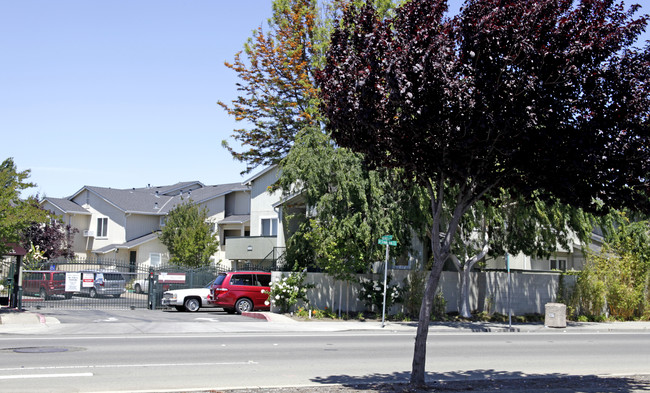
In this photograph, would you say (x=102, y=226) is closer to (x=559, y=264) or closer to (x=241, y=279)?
(x=241, y=279)

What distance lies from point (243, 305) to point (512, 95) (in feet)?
66.7

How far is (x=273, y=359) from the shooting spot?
43.7 ft

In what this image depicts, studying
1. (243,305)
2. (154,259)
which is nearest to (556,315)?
(243,305)

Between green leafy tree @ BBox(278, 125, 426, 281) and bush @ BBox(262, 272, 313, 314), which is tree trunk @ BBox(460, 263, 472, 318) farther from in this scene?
bush @ BBox(262, 272, 313, 314)

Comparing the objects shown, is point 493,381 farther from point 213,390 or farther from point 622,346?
point 622,346

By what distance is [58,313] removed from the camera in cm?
2539

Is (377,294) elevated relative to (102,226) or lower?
lower

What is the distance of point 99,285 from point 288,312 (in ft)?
33.7

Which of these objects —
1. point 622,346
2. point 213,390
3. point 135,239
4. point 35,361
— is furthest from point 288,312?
point 135,239

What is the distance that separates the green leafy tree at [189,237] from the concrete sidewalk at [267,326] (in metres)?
17.4

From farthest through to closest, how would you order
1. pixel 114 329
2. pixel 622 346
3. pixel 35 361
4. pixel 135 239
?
pixel 135 239
pixel 114 329
pixel 622 346
pixel 35 361

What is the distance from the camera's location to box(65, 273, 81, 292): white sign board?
2822cm

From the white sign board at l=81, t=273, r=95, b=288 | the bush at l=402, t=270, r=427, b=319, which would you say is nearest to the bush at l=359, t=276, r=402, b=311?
the bush at l=402, t=270, r=427, b=319

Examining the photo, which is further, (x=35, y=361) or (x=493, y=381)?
(x=35, y=361)
